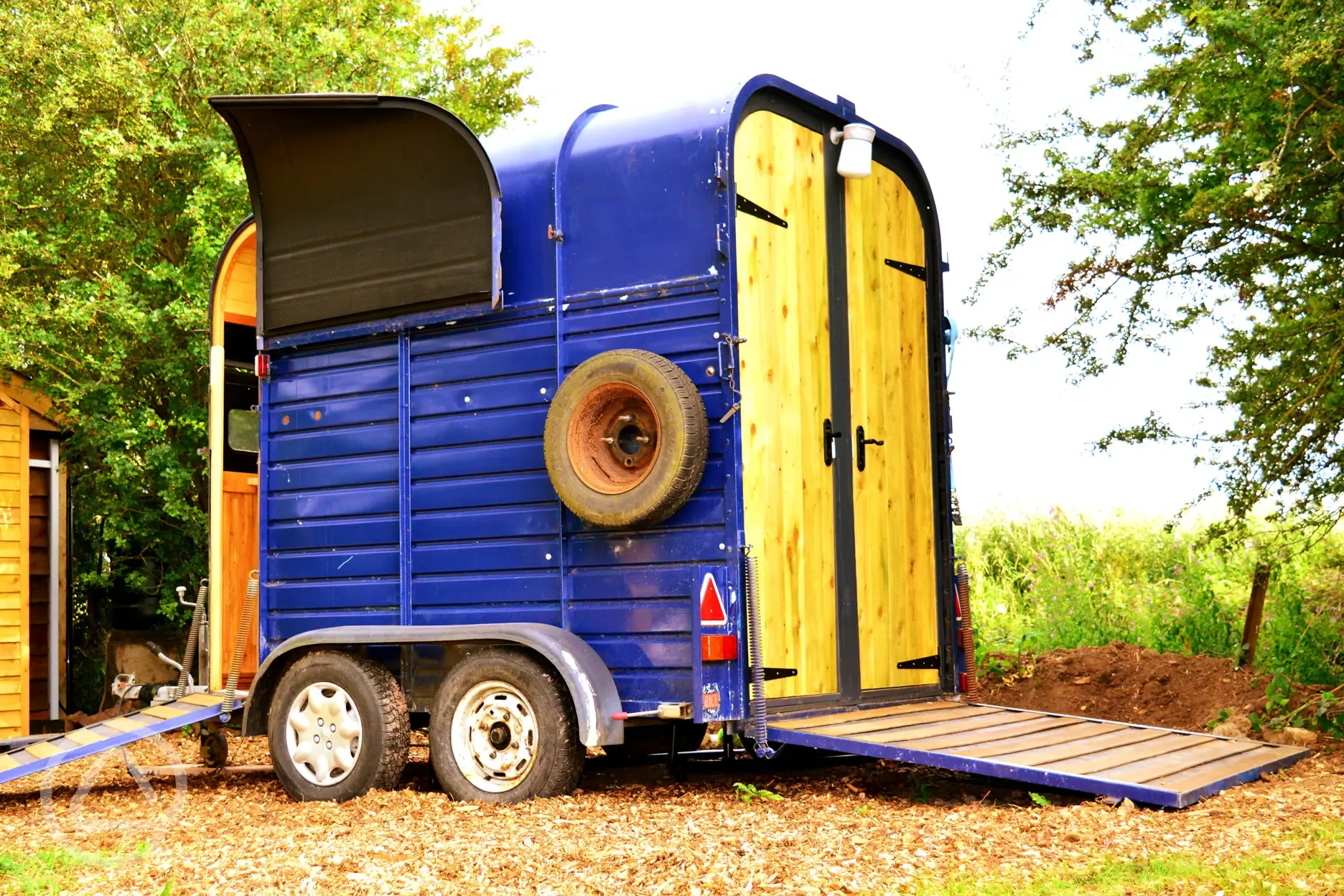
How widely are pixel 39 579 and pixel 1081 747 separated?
9782mm

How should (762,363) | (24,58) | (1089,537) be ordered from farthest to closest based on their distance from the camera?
(1089,537), (24,58), (762,363)

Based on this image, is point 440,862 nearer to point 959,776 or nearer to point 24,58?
point 959,776

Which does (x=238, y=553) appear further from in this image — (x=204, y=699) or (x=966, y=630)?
(x=966, y=630)

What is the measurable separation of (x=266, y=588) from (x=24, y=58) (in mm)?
6608

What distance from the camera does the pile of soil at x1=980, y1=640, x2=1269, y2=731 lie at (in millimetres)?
8172

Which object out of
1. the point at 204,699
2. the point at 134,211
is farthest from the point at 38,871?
the point at 134,211

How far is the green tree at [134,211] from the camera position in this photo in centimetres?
1128

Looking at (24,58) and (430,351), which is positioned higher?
(24,58)

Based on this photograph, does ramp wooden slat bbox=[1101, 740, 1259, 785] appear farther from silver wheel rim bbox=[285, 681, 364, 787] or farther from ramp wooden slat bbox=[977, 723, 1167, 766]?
silver wheel rim bbox=[285, 681, 364, 787]

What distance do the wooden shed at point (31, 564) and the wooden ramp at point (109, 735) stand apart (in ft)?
13.7

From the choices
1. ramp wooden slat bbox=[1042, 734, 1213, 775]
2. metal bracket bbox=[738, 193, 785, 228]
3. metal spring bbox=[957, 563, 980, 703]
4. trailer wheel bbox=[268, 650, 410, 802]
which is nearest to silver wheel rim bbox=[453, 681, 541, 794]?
trailer wheel bbox=[268, 650, 410, 802]

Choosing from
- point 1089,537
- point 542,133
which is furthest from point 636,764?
point 1089,537

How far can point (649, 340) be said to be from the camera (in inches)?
248

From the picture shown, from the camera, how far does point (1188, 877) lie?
4.17 m
